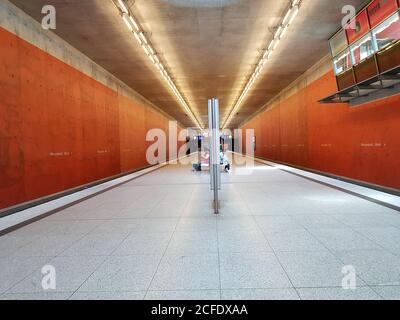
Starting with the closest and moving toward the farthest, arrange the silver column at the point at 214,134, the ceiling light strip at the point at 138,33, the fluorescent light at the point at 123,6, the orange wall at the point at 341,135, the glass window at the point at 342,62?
1. the silver column at the point at 214,134
2. the fluorescent light at the point at 123,6
3. the ceiling light strip at the point at 138,33
4. the orange wall at the point at 341,135
5. the glass window at the point at 342,62

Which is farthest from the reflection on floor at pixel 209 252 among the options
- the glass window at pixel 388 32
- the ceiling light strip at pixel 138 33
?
Answer: the ceiling light strip at pixel 138 33

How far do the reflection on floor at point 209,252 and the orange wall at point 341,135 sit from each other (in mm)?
1921

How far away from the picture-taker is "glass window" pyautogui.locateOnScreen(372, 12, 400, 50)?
17.3ft

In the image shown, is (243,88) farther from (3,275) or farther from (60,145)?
(3,275)

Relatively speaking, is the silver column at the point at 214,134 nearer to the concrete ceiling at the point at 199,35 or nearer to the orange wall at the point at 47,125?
the concrete ceiling at the point at 199,35

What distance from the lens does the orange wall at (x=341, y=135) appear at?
649cm

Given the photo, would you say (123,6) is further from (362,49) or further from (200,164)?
(200,164)

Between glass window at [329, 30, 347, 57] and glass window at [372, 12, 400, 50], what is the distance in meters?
1.75

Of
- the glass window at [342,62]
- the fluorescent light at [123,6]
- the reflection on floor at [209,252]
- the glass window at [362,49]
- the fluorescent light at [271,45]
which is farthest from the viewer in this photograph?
the fluorescent light at [271,45]

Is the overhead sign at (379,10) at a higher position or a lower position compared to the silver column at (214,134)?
higher

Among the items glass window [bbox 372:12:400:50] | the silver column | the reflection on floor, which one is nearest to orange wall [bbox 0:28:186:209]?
the reflection on floor

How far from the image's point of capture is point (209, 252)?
10.3ft

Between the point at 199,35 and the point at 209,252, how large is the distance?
20.7ft

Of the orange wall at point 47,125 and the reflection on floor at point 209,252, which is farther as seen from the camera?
the orange wall at point 47,125
